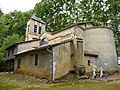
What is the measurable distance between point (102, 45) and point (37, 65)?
10.5 m

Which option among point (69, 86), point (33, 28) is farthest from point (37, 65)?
point (33, 28)

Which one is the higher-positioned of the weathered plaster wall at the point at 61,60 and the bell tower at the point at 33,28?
the bell tower at the point at 33,28

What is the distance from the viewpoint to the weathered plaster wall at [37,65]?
63.0ft

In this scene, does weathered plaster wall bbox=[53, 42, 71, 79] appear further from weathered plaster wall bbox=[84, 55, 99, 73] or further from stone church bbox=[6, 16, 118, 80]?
weathered plaster wall bbox=[84, 55, 99, 73]

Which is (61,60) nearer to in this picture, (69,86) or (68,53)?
(68,53)

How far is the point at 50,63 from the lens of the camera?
61.4 feet

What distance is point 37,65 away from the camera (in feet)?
68.4

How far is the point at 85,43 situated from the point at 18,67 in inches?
425

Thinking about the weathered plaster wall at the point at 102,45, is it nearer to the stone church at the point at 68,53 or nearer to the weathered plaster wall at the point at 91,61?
the stone church at the point at 68,53

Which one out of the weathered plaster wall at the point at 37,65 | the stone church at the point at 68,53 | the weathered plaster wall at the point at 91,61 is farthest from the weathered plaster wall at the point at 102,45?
the weathered plaster wall at the point at 37,65

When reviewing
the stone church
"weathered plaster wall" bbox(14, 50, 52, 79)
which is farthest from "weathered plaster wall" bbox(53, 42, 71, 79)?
"weathered plaster wall" bbox(14, 50, 52, 79)

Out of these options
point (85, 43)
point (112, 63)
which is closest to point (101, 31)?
point (85, 43)

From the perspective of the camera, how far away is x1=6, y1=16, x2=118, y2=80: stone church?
1909 cm

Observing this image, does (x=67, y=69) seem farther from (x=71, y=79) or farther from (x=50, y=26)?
(x=50, y=26)
